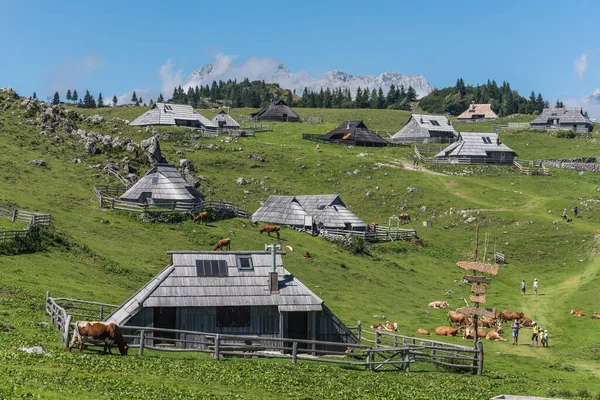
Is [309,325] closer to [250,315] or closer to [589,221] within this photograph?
[250,315]

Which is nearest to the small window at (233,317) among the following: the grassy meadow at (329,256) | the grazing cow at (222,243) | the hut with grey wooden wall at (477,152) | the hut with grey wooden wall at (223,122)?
the grassy meadow at (329,256)

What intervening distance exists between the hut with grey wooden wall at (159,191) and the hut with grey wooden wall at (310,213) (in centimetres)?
767

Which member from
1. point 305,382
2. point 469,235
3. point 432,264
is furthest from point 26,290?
point 469,235

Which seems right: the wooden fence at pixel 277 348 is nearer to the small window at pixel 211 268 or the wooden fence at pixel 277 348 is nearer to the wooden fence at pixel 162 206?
the small window at pixel 211 268

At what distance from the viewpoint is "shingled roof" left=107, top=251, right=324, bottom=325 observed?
34.7 m

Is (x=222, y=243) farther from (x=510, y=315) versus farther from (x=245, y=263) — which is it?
(x=245, y=263)

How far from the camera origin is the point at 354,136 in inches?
5007

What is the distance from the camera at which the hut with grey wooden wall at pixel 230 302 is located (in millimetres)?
34688

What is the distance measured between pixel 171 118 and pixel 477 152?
5224 centimetres

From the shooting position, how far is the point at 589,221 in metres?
82.9

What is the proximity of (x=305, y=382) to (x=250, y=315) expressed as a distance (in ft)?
27.6

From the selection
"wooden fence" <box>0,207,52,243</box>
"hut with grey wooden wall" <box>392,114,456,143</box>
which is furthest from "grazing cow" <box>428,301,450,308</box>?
"hut with grey wooden wall" <box>392,114,456,143</box>

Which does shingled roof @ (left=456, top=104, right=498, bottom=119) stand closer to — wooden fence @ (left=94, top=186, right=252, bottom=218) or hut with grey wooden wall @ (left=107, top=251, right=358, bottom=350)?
wooden fence @ (left=94, top=186, right=252, bottom=218)

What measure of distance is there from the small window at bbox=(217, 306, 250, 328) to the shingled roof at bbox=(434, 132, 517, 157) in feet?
263
